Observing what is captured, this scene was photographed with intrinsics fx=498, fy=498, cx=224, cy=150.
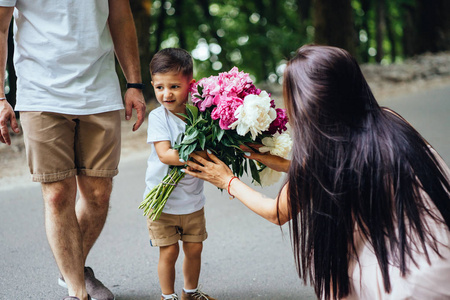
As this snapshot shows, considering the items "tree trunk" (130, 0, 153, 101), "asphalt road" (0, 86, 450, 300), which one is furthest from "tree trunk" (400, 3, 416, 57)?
"asphalt road" (0, 86, 450, 300)

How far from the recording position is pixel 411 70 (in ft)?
39.9

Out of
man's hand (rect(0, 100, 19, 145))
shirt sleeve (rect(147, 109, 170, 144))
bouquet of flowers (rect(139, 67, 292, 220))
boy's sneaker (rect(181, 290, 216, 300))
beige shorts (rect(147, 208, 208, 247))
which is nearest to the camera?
bouquet of flowers (rect(139, 67, 292, 220))

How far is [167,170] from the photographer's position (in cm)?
295

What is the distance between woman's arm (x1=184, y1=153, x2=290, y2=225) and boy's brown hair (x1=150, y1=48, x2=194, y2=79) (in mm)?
514

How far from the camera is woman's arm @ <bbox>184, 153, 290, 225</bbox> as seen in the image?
237cm

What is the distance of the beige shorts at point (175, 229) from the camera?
9.70 ft

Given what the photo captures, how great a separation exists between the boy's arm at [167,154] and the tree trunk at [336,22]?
980 centimetres

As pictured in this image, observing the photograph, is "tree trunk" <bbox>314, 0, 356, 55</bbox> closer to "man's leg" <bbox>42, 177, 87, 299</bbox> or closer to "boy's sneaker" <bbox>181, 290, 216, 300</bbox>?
"boy's sneaker" <bbox>181, 290, 216, 300</bbox>

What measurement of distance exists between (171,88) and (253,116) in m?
0.64

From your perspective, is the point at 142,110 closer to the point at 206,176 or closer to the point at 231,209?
the point at 206,176

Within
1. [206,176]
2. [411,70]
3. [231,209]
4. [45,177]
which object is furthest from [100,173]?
[411,70]

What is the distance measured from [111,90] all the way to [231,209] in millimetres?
2422

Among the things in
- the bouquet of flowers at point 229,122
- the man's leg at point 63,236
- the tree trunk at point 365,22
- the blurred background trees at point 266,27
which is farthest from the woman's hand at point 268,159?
the tree trunk at point 365,22

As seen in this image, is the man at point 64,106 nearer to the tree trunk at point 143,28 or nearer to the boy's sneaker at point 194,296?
the boy's sneaker at point 194,296
